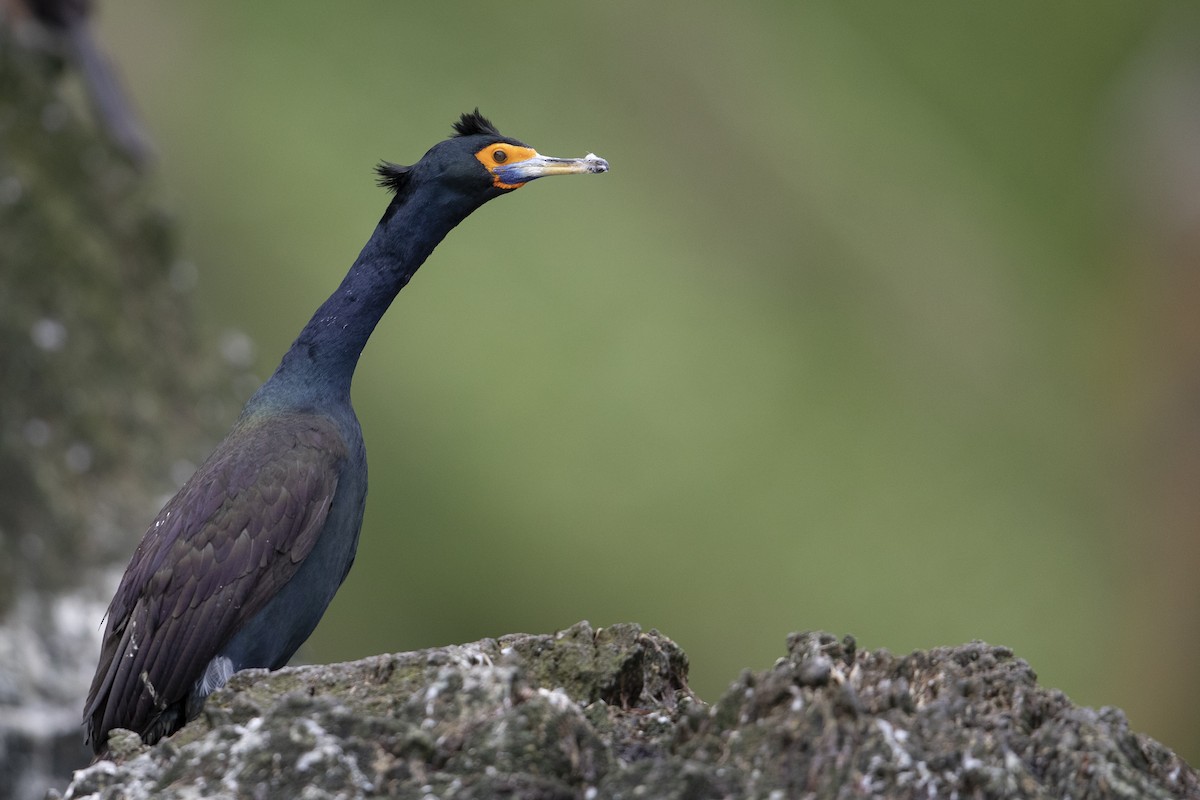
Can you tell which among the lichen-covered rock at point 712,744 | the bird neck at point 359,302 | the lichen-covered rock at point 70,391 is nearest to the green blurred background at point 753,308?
the lichen-covered rock at point 70,391

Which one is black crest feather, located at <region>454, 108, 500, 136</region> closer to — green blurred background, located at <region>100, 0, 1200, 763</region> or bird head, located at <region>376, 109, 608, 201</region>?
bird head, located at <region>376, 109, 608, 201</region>

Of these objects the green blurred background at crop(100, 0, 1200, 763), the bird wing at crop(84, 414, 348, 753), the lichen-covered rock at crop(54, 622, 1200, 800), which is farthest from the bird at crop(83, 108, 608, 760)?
the green blurred background at crop(100, 0, 1200, 763)

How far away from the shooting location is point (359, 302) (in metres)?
7.39

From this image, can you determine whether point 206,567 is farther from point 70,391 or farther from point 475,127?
point 70,391

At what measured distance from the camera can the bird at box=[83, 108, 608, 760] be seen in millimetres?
6594

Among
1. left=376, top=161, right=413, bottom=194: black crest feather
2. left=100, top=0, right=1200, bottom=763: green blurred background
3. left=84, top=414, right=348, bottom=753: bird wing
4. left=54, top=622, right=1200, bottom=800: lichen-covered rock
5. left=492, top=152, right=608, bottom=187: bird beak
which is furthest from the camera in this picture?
left=100, top=0, right=1200, bottom=763: green blurred background

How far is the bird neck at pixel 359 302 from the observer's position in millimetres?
7312

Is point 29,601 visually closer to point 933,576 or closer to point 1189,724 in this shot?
point 933,576

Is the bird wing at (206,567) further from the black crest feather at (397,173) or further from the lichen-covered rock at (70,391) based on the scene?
the lichen-covered rock at (70,391)

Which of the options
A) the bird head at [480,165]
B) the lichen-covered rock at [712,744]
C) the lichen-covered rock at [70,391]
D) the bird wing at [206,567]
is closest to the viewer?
the lichen-covered rock at [712,744]

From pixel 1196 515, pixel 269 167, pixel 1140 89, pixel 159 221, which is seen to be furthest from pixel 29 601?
pixel 1140 89

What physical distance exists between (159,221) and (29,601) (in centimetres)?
409

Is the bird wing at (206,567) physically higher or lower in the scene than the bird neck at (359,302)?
lower

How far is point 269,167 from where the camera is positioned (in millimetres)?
25297
